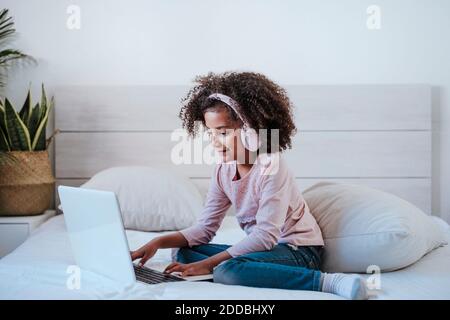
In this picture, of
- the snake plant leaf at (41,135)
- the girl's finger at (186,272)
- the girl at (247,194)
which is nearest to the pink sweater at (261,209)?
the girl at (247,194)

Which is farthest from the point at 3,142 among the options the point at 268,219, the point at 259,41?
the point at 268,219

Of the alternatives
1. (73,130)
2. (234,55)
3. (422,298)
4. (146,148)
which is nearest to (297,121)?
(234,55)

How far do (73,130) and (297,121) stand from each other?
3.92ft

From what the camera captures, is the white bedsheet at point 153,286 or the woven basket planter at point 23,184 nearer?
the white bedsheet at point 153,286

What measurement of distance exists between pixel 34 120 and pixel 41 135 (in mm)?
83

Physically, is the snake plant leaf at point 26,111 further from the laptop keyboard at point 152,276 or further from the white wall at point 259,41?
the laptop keyboard at point 152,276

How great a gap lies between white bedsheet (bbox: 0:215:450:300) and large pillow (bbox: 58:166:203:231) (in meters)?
0.51

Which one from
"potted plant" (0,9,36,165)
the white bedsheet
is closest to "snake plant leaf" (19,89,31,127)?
"potted plant" (0,9,36,165)

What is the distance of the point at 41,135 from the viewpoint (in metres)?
2.92

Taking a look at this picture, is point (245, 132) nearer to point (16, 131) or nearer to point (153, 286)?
point (153, 286)

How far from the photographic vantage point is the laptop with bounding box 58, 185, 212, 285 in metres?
1.43

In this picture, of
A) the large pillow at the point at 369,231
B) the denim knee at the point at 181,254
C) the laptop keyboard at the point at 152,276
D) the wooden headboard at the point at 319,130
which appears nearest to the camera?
the laptop keyboard at the point at 152,276

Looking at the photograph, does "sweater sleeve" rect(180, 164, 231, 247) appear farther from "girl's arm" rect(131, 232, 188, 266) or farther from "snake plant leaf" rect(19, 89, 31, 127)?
"snake plant leaf" rect(19, 89, 31, 127)

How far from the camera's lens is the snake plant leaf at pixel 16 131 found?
281 centimetres
